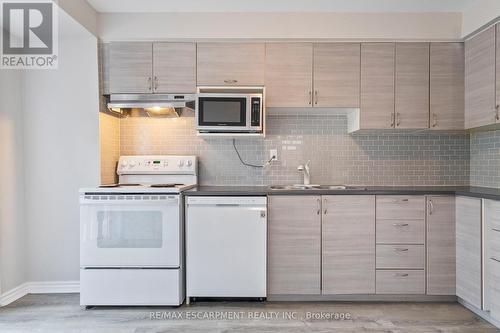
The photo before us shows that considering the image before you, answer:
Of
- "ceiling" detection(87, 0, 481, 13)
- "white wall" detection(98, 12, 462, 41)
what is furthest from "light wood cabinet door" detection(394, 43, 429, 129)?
"ceiling" detection(87, 0, 481, 13)

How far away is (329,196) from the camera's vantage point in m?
2.85

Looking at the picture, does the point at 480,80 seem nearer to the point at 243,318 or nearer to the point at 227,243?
the point at 227,243

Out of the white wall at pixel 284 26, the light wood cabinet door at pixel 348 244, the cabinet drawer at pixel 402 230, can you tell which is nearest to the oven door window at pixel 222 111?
the white wall at pixel 284 26

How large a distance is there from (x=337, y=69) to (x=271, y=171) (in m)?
1.08

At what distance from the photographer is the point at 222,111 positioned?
9.74 ft

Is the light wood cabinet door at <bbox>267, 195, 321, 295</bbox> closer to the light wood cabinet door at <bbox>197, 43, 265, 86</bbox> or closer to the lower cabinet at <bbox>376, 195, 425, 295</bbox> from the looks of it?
the lower cabinet at <bbox>376, 195, 425, 295</bbox>

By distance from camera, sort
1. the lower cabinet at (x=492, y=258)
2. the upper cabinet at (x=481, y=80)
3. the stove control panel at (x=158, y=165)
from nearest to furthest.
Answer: the lower cabinet at (x=492, y=258) → the upper cabinet at (x=481, y=80) → the stove control panel at (x=158, y=165)

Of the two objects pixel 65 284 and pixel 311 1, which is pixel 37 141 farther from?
pixel 311 1

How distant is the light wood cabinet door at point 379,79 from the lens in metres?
3.05

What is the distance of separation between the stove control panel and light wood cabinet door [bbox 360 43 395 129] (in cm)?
162

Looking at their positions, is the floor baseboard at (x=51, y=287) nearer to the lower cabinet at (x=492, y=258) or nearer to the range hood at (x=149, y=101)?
the range hood at (x=149, y=101)

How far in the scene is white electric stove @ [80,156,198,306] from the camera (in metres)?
2.75

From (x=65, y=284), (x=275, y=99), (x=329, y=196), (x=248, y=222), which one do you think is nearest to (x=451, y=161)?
(x=329, y=196)

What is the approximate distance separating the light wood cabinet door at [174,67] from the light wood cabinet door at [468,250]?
2.33m
